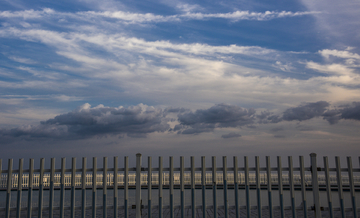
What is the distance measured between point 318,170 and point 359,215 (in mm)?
2017

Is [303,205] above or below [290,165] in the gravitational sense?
below

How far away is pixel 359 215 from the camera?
9.05m

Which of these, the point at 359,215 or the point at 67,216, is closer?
the point at 359,215

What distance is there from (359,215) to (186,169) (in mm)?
5779

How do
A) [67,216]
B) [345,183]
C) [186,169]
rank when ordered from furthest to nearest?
[345,183]
[67,216]
[186,169]

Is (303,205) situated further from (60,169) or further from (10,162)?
(10,162)

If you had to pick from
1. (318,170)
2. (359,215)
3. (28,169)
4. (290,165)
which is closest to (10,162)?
(28,169)

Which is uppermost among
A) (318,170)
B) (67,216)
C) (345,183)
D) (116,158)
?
(116,158)

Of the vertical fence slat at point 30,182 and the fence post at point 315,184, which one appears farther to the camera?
the fence post at point 315,184

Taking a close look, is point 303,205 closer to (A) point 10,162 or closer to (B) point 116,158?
(B) point 116,158

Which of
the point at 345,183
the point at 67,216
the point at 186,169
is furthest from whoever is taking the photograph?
the point at 345,183

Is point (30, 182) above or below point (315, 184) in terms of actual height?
above

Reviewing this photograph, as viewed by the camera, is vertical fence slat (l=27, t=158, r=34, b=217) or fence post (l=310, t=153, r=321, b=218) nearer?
vertical fence slat (l=27, t=158, r=34, b=217)

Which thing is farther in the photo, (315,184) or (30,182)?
(315,184)
